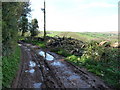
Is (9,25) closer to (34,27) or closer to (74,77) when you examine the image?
(74,77)

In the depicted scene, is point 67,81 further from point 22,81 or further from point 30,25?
point 30,25

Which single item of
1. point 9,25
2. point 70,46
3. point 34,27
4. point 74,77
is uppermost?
point 34,27

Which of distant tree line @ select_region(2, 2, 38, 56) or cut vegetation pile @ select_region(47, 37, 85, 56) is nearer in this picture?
distant tree line @ select_region(2, 2, 38, 56)

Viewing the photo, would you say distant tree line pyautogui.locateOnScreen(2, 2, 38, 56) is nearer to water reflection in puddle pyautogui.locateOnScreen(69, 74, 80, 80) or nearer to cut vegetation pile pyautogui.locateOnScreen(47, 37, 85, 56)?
water reflection in puddle pyautogui.locateOnScreen(69, 74, 80, 80)

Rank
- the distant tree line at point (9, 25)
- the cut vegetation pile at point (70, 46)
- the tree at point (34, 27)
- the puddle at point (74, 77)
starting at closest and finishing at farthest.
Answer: the puddle at point (74, 77) < the distant tree line at point (9, 25) < the cut vegetation pile at point (70, 46) < the tree at point (34, 27)

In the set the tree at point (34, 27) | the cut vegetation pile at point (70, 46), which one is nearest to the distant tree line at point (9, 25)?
the cut vegetation pile at point (70, 46)

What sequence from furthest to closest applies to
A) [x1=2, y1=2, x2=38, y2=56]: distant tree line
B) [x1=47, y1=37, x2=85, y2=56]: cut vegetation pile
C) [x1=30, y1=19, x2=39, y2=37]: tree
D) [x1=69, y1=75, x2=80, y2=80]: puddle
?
1. [x1=30, y1=19, x2=39, y2=37]: tree
2. [x1=47, y1=37, x2=85, y2=56]: cut vegetation pile
3. [x1=2, y1=2, x2=38, y2=56]: distant tree line
4. [x1=69, y1=75, x2=80, y2=80]: puddle

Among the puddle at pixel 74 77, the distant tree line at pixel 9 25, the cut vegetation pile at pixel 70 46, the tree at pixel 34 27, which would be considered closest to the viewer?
the puddle at pixel 74 77

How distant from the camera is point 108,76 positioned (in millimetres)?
6688

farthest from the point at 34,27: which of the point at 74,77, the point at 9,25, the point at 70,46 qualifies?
the point at 74,77

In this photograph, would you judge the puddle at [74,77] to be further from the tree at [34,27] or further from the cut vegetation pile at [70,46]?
the tree at [34,27]

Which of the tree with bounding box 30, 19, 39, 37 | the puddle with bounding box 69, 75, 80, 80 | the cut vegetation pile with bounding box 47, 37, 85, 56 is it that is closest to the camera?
the puddle with bounding box 69, 75, 80, 80

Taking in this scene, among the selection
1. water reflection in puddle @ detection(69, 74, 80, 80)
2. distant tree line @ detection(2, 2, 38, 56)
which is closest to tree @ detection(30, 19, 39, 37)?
distant tree line @ detection(2, 2, 38, 56)

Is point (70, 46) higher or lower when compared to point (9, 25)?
lower
